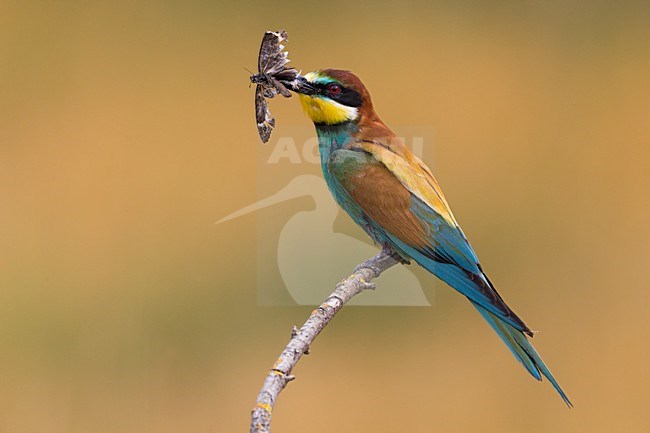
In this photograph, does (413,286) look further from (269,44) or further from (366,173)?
(269,44)

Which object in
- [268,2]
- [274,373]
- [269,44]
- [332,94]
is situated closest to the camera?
[274,373]

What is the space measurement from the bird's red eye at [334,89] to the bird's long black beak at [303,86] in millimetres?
28

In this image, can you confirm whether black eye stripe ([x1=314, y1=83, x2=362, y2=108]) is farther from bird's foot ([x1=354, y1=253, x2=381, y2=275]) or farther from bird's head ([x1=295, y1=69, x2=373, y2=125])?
bird's foot ([x1=354, y1=253, x2=381, y2=275])

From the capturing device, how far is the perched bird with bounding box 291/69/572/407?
1645 millimetres

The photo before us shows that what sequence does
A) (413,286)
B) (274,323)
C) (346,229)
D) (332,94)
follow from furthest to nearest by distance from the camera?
(274,323) → (346,229) → (413,286) → (332,94)

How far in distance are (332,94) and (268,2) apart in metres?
1.86

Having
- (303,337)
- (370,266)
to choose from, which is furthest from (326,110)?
(303,337)

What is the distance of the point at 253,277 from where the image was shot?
3.09m

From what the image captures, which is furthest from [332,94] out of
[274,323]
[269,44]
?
[274,323]

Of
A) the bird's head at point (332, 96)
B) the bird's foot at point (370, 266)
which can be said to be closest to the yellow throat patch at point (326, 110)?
the bird's head at point (332, 96)

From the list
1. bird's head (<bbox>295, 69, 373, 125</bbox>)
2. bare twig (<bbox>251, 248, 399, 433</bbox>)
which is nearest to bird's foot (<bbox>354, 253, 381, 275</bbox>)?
bare twig (<bbox>251, 248, 399, 433</bbox>)

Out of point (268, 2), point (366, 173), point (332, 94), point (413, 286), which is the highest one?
point (268, 2)

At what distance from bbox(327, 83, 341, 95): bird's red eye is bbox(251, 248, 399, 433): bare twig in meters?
0.32

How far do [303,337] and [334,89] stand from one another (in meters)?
0.65
